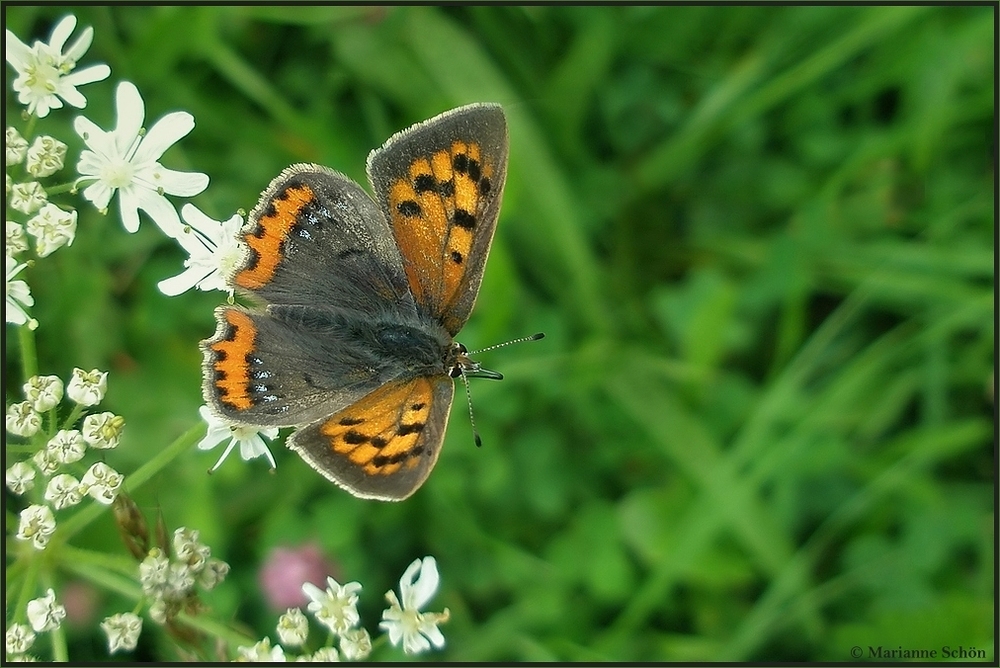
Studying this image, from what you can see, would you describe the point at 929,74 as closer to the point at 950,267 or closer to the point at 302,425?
the point at 950,267

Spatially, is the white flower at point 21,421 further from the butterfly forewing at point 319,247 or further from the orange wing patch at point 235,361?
the butterfly forewing at point 319,247

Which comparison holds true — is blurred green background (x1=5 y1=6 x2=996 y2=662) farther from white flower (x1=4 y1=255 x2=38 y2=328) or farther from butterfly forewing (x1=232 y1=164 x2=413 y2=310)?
white flower (x1=4 y1=255 x2=38 y2=328)

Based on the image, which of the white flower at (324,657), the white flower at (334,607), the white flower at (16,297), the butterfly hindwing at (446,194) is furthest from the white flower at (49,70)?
the white flower at (324,657)

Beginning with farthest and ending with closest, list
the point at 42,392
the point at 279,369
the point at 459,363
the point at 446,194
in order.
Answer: the point at 459,363 → the point at 446,194 → the point at 279,369 → the point at 42,392

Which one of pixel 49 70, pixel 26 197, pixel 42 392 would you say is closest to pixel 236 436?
pixel 42 392

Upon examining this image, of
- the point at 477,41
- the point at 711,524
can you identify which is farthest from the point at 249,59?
the point at 711,524

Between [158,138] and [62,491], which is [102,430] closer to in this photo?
[62,491]
